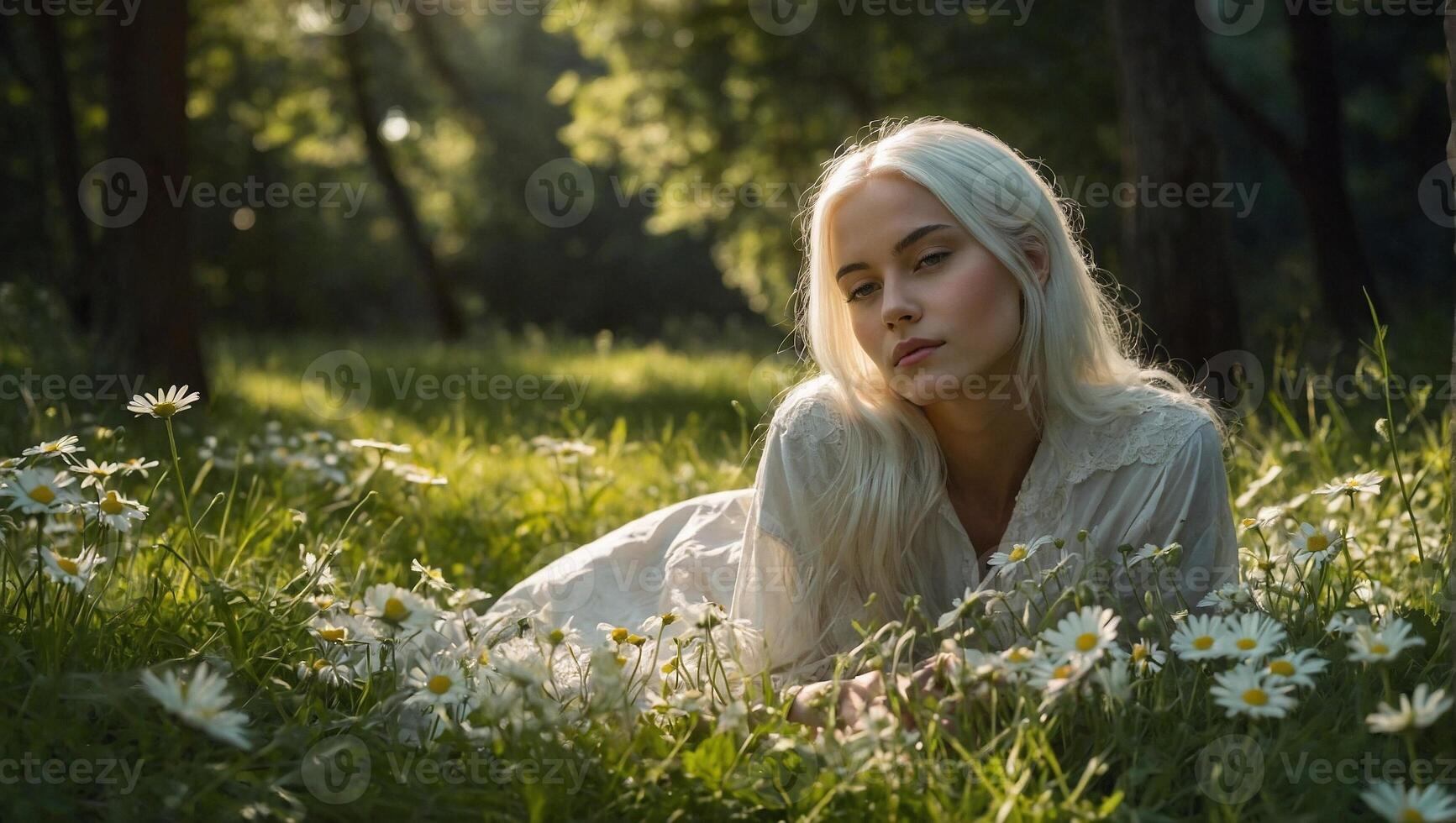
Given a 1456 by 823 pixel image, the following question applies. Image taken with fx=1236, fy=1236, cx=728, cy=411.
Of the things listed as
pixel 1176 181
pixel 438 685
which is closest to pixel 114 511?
pixel 438 685

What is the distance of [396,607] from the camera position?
1788mm

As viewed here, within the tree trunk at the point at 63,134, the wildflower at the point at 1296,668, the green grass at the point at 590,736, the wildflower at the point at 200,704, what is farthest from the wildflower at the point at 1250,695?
the tree trunk at the point at 63,134

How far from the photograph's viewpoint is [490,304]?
2952cm

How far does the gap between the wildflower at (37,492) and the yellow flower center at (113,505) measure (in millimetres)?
175

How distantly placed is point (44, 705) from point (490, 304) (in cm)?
2817

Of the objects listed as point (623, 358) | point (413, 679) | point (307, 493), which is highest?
point (413, 679)

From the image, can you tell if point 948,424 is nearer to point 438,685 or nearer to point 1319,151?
point 438,685

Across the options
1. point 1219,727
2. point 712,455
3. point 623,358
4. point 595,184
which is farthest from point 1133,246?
point 595,184

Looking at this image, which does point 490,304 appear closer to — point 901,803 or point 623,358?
point 623,358

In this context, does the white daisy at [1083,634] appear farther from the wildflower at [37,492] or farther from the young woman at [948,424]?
the wildflower at [37,492]

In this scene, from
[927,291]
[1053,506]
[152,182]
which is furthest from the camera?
[152,182]

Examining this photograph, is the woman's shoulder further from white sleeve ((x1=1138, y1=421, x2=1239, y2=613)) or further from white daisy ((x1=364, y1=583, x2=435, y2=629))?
white daisy ((x1=364, y1=583, x2=435, y2=629))

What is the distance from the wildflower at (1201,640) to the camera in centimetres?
180

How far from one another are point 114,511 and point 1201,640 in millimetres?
1870
